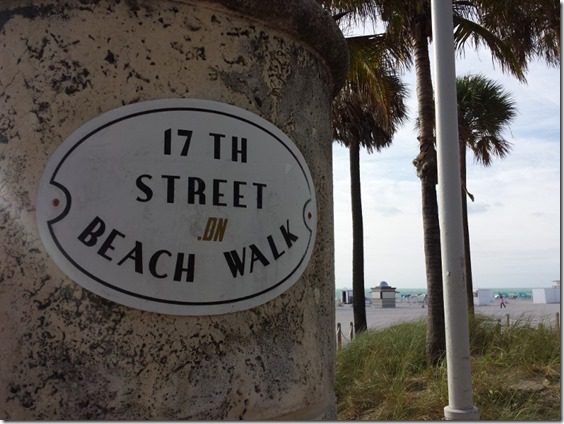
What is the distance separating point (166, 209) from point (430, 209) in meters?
8.22

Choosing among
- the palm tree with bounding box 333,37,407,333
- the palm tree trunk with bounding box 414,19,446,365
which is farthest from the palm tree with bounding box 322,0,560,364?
the palm tree with bounding box 333,37,407,333

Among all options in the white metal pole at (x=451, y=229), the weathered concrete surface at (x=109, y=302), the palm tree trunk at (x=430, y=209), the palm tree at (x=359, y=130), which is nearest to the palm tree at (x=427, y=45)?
the palm tree trunk at (x=430, y=209)

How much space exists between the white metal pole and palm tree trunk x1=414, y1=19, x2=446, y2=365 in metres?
3.33

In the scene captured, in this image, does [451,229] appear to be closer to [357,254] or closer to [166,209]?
[166,209]

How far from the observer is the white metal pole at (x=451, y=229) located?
5.43 meters

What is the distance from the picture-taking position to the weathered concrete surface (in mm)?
1484

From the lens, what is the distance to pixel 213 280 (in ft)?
5.20

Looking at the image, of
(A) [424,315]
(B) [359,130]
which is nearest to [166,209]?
(A) [424,315]

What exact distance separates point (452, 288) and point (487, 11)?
6.12 m

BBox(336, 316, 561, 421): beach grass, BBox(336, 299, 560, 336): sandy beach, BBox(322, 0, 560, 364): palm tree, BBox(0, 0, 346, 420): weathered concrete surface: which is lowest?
BBox(336, 316, 561, 421): beach grass

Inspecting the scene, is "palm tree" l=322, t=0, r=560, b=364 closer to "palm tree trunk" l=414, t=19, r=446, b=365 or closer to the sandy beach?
"palm tree trunk" l=414, t=19, r=446, b=365

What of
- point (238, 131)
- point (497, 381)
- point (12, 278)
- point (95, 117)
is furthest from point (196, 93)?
point (497, 381)

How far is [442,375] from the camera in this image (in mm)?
7703

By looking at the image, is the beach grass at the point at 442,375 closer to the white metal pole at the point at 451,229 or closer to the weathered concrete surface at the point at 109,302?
the white metal pole at the point at 451,229
